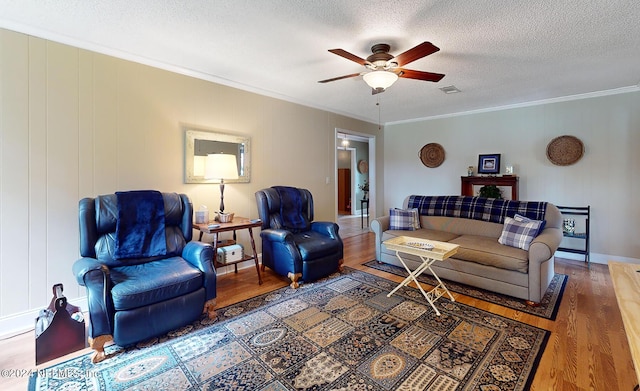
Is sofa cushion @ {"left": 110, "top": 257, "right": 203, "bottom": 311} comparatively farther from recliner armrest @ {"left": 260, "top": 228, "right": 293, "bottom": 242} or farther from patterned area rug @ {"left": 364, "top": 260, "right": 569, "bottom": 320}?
patterned area rug @ {"left": 364, "top": 260, "right": 569, "bottom": 320}

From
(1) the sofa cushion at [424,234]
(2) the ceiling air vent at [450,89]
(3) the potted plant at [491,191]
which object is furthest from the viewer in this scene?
(3) the potted plant at [491,191]

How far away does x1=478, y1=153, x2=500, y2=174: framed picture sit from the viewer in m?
4.93

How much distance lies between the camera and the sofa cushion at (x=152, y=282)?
6.63 feet

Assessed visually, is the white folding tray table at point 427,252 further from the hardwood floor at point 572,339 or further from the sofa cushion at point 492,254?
the sofa cushion at point 492,254

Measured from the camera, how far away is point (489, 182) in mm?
4891

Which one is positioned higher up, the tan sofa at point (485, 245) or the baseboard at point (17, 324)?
the tan sofa at point (485, 245)

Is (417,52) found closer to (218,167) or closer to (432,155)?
(218,167)

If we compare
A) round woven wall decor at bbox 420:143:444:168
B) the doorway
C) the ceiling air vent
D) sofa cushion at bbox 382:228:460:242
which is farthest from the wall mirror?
the doorway

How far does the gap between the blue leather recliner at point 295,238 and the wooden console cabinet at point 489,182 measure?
2891mm

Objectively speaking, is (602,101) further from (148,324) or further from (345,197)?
(345,197)

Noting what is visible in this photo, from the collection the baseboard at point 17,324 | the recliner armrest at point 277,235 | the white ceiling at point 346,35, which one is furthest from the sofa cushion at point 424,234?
the baseboard at point 17,324

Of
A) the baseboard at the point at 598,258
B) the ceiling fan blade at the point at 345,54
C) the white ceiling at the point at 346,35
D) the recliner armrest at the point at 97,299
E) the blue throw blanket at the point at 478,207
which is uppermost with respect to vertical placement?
the white ceiling at the point at 346,35

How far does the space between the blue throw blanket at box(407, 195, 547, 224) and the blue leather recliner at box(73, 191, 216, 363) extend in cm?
311

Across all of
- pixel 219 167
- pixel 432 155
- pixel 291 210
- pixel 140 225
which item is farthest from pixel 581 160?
pixel 140 225
